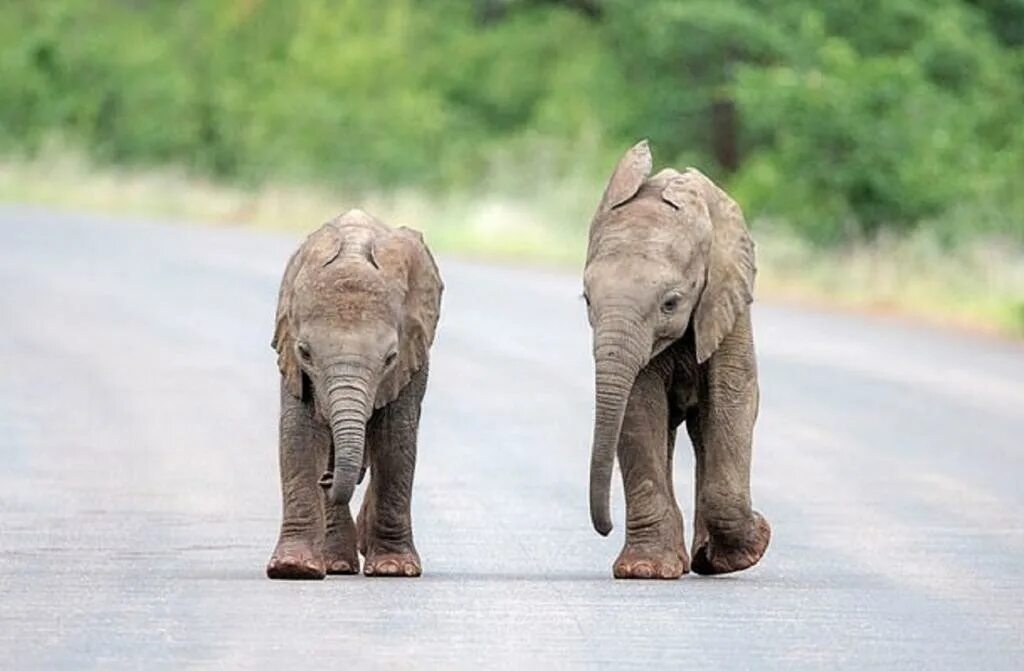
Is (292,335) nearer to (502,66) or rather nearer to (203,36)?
(502,66)

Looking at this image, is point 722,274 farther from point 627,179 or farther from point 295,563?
point 295,563

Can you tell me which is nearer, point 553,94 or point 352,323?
point 352,323

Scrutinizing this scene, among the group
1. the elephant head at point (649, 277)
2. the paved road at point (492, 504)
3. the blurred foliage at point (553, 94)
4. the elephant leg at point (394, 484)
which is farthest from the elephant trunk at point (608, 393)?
the blurred foliage at point (553, 94)

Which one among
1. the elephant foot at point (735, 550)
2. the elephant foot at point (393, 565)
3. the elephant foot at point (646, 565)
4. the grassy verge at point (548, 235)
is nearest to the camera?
the elephant foot at point (646, 565)

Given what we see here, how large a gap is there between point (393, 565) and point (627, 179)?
1813mm

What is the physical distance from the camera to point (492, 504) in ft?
53.1

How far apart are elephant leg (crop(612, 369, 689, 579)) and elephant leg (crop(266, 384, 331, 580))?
121 cm

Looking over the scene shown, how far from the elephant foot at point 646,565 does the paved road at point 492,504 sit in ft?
0.38

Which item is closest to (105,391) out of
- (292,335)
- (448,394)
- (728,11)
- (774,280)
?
(448,394)

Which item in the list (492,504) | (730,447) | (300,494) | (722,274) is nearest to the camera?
(300,494)

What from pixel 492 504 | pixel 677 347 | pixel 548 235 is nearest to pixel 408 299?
pixel 677 347

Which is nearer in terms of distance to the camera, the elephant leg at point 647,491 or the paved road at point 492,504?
the paved road at point 492,504

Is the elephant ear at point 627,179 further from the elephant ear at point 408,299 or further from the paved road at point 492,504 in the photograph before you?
the paved road at point 492,504

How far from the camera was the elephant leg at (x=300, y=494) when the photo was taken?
12.7 meters
